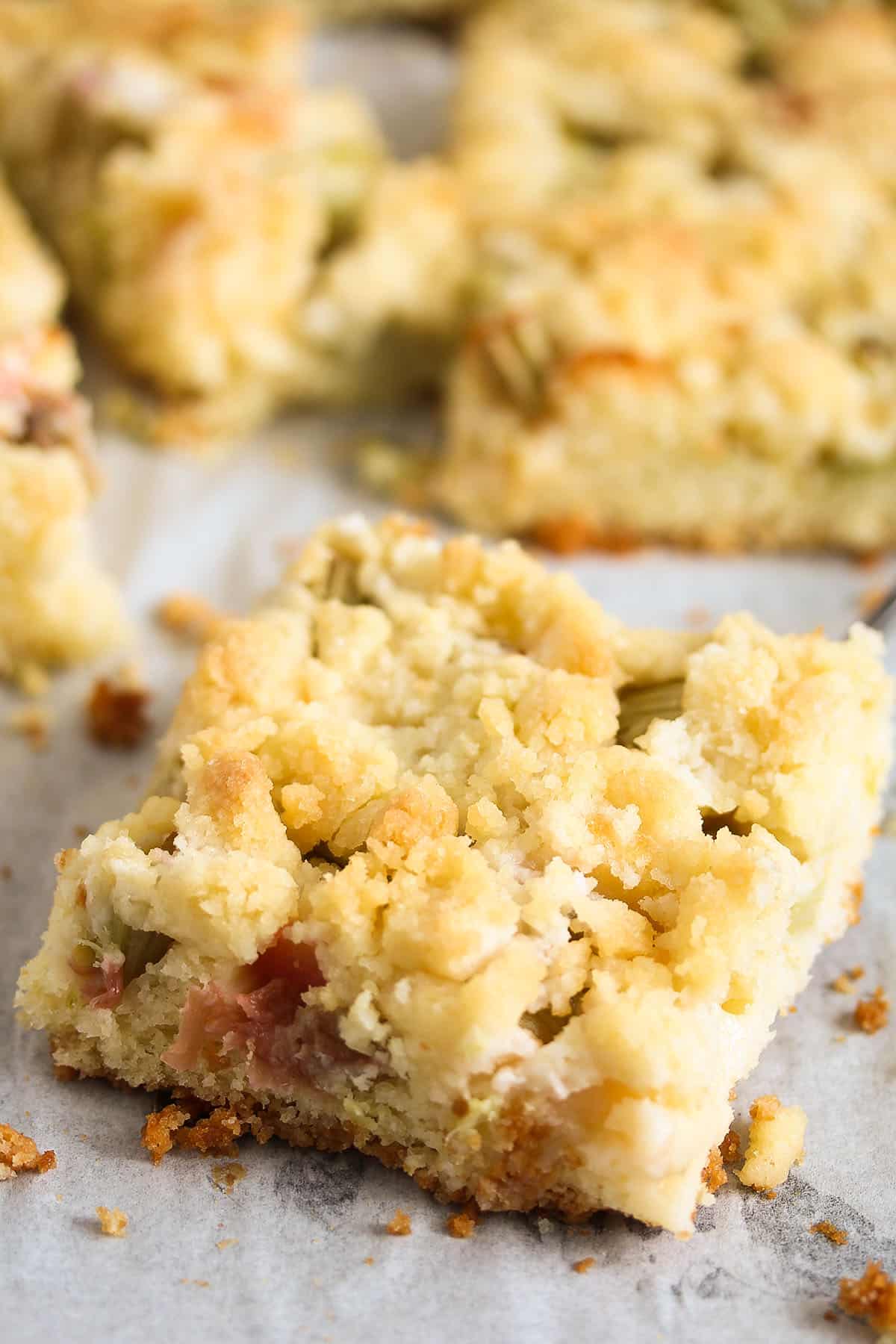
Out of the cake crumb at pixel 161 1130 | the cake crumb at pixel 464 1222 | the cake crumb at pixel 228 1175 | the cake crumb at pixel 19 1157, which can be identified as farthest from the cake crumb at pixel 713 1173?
the cake crumb at pixel 19 1157

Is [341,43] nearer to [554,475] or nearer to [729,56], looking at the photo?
[729,56]

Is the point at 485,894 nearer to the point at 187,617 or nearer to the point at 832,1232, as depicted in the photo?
the point at 832,1232

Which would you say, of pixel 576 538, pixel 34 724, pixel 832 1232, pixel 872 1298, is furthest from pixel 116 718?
pixel 872 1298

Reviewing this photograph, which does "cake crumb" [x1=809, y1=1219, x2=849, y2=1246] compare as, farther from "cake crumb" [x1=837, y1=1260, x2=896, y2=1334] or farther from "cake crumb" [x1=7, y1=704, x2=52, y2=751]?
"cake crumb" [x1=7, y1=704, x2=52, y2=751]

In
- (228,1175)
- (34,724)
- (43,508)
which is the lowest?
(34,724)

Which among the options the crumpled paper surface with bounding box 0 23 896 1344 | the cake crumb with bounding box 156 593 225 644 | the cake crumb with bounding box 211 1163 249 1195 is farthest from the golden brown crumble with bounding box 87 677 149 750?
the cake crumb with bounding box 211 1163 249 1195

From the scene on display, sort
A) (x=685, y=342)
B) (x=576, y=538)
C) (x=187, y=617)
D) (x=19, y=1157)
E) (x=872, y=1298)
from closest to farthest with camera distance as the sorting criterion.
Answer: (x=872, y=1298) → (x=19, y=1157) → (x=187, y=617) → (x=685, y=342) → (x=576, y=538)

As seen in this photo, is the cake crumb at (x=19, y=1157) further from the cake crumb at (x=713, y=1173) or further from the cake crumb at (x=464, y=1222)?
the cake crumb at (x=713, y=1173)
